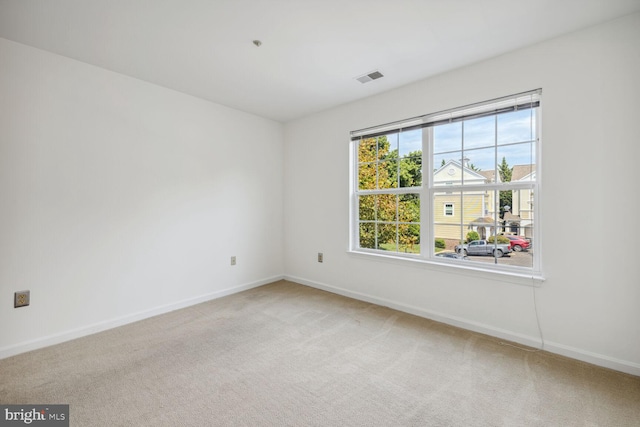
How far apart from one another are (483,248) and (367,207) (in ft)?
4.54

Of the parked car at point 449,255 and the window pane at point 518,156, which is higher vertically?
the window pane at point 518,156

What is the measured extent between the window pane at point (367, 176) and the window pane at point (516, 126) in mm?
1379

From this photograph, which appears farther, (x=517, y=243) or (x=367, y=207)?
(x=367, y=207)

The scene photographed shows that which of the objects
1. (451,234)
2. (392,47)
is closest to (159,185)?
(392,47)

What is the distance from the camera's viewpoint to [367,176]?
12.0 feet

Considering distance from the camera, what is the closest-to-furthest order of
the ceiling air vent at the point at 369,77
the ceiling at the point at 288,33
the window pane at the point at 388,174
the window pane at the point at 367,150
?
the ceiling at the point at 288,33 < the ceiling air vent at the point at 369,77 < the window pane at the point at 388,174 < the window pane at the point at 367,150

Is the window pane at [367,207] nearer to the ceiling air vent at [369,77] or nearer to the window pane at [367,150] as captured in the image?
the window pane at [367,150]

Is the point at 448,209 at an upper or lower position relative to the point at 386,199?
lower

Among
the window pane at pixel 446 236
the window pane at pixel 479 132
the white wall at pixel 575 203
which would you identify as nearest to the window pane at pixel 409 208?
the window pane at pixel 446 236

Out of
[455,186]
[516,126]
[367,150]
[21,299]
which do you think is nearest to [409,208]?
[455,186]

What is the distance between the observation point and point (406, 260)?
3154 millimetres

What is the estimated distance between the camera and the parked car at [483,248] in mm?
2641

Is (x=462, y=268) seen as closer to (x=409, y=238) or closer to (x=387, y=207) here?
(x=409, y=238)

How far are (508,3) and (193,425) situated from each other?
3171 millimetres
